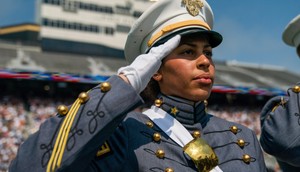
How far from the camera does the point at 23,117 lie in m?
17.4

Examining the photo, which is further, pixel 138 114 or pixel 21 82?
pixel 21 82

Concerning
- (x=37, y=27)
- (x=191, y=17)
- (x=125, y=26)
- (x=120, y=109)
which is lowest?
(x=37, y=27)

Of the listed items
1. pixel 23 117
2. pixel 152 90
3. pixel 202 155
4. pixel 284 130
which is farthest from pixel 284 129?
pixel 23 117

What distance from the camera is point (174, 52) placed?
202cm

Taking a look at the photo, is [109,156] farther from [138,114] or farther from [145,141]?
[138,114]

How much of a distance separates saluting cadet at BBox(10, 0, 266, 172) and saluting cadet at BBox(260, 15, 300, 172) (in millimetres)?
90

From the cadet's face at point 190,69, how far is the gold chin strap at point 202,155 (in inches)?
9.8

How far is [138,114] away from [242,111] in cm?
2254

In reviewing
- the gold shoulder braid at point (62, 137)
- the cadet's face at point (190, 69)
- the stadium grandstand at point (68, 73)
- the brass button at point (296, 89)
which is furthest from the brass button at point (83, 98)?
the stadium grandstand at point (68, 73)

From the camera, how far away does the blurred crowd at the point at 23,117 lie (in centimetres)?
1474

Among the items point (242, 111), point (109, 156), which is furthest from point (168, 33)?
point (242, 111)

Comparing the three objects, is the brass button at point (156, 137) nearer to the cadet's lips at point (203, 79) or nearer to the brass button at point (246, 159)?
the cadet's lips at point (203, 79)

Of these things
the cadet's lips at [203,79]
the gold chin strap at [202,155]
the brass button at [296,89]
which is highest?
the cadet's lips at [203,79]

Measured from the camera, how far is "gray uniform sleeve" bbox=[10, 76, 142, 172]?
4.99 ft
